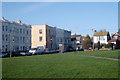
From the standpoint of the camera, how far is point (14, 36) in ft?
174

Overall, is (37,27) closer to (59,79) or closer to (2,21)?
(2,21)

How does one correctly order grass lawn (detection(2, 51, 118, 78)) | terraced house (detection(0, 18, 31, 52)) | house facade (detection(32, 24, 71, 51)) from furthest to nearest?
house facade (detection(32, 24, 71, 51)), terraced house (detection(0, 18, 31, 52)), grass lawn (detection(2, 51, 118, 78))

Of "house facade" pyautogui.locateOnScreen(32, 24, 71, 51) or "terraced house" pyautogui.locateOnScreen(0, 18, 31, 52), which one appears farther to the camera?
"house facade" pyautogui.locateOnScreen(32, 24, 71, 51)

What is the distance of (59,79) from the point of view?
10.4 meters

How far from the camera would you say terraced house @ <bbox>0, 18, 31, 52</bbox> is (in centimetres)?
4878

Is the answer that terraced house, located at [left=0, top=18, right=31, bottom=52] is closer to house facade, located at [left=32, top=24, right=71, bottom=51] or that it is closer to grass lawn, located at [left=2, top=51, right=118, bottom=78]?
house facade, located at [left=32, top=24, right=71, bottom=51]

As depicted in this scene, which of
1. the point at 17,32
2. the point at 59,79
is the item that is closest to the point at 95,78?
the point at 59,79

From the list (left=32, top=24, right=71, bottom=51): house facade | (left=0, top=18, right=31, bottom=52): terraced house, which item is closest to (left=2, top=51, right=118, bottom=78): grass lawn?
(left=0, top=18, right=31, bottom=52): terraced house

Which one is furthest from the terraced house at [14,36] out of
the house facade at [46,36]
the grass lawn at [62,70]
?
the grass lawn at [62,70]

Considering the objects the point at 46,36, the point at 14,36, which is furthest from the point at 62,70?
the point at 46,36

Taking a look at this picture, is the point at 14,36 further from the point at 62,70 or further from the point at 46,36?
the point at 62,70

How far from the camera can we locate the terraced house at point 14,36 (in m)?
48.8

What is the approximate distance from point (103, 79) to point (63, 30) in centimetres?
7522

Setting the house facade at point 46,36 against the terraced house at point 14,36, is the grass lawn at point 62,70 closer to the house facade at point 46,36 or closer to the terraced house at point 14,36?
the terraced house at point 14,36
